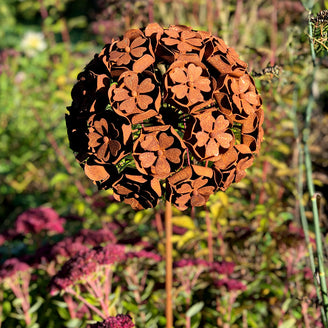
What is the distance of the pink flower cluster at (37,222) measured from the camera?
2.17 metres

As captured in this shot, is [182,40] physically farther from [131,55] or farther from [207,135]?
[207,135]

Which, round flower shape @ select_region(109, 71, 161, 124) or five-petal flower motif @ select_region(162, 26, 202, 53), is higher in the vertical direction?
five-petal flower motif @ select_region(162, 26, 202, 53)

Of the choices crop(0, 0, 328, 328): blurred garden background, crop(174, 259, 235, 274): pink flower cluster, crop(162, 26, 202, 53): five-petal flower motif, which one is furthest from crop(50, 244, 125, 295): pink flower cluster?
crop(162, 26, 202, 53): five-petal flower motif

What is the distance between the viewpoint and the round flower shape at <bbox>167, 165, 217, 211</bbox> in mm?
1085

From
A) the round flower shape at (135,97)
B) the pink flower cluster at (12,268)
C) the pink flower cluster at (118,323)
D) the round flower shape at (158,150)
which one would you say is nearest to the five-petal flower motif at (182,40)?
the round flower shape at (135,97)

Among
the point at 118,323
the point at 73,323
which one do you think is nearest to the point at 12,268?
the point at 73,323

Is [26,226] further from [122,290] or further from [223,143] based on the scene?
[223,143]

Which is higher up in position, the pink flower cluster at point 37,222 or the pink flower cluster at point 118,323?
the pink flower cluster at point 37,222

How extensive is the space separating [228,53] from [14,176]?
3.07 meters

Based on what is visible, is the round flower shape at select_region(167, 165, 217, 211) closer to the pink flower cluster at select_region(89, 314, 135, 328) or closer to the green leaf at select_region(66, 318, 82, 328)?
the pink flower cluster at select_region(89, 314, 135, 328)

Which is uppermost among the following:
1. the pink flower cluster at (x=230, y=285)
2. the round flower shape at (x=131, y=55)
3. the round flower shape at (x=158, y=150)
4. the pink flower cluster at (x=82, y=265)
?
the round flower shape at (x=131, y=55)

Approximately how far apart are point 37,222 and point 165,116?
1311 millimetres

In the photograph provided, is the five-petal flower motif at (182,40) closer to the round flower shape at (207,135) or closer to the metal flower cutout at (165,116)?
A: the metal flower cutout at (165,116)

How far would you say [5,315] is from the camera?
196 centimetres
